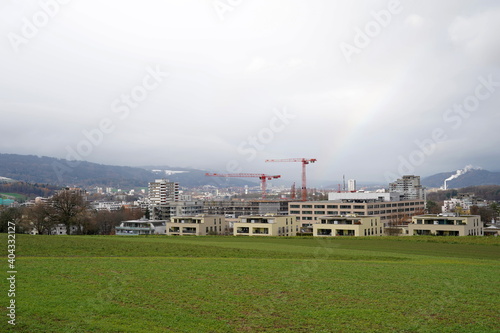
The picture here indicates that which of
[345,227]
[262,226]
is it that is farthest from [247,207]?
[345,227]

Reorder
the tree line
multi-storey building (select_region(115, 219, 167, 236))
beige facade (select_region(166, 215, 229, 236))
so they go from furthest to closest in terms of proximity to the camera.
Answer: multi-storey building (select_region(115, 219, 167, 236)) < beige facade (select_region(166, 215, 229, 236)) < the tree line

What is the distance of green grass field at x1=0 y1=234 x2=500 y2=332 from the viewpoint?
471 inches

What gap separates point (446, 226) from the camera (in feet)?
196

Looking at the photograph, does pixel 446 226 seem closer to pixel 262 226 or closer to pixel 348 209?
pixel 262 226

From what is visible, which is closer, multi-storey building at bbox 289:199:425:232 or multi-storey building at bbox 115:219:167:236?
multi-storey building at bbox 115:219:167:236

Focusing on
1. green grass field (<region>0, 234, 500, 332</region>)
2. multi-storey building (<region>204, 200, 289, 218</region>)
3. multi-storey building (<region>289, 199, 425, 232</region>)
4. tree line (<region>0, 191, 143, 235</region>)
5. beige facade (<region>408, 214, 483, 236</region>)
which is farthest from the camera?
multi-storey building (<region>204, 200, 289, 218</region>)

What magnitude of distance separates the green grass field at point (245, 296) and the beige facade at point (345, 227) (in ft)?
127

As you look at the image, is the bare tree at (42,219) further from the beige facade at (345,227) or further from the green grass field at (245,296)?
the beige facade at (345,227)

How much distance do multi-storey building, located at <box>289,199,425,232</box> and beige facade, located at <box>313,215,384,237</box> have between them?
31056 mm

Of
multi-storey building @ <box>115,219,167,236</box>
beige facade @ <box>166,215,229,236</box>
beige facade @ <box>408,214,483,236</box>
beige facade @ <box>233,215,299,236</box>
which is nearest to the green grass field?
beige facade @ <box>408,214,483,236</box>

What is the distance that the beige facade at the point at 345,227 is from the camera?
6384 centimetres

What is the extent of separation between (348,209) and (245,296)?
8868cm

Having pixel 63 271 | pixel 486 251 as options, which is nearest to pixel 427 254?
pixel 486 251

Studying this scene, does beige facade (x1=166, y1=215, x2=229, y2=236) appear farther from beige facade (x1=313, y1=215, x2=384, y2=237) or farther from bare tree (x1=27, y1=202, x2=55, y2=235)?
bare tree (x1=27, y1=202, x2=55, y2=235)
